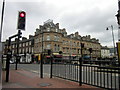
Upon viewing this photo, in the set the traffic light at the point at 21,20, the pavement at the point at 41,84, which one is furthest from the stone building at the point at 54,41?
the traffic light at the point at 21,20

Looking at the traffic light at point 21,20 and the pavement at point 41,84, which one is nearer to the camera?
the pavement at point 41,84

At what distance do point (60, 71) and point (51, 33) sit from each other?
33401 mm

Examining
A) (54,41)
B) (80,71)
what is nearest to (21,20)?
(80,71)

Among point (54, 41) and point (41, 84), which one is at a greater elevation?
point (54, 41)

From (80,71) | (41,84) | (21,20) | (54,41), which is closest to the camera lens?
(80,71)

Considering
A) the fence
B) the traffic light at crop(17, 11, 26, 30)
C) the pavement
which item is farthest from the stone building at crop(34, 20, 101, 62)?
the traffic light at crop(17, 11, 26, 30)

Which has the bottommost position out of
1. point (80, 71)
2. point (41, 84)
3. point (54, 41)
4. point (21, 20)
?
point (41, 84)

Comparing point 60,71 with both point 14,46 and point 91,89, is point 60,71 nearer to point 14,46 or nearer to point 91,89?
point 91,89

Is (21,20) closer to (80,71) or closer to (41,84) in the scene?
(41,84)

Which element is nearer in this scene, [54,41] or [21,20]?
[21,20]

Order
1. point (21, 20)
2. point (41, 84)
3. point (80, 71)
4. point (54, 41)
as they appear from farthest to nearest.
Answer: point (54, 41), point (41, 84), point (21, 20), point (80, 71)

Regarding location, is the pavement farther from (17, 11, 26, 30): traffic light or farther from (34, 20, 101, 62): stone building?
(34, 20, 101, 62): stone building

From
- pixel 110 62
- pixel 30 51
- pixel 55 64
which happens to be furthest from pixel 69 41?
pixel 110 62

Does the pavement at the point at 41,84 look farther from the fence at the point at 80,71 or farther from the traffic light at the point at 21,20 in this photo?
the traffic light at the point at 21,20
